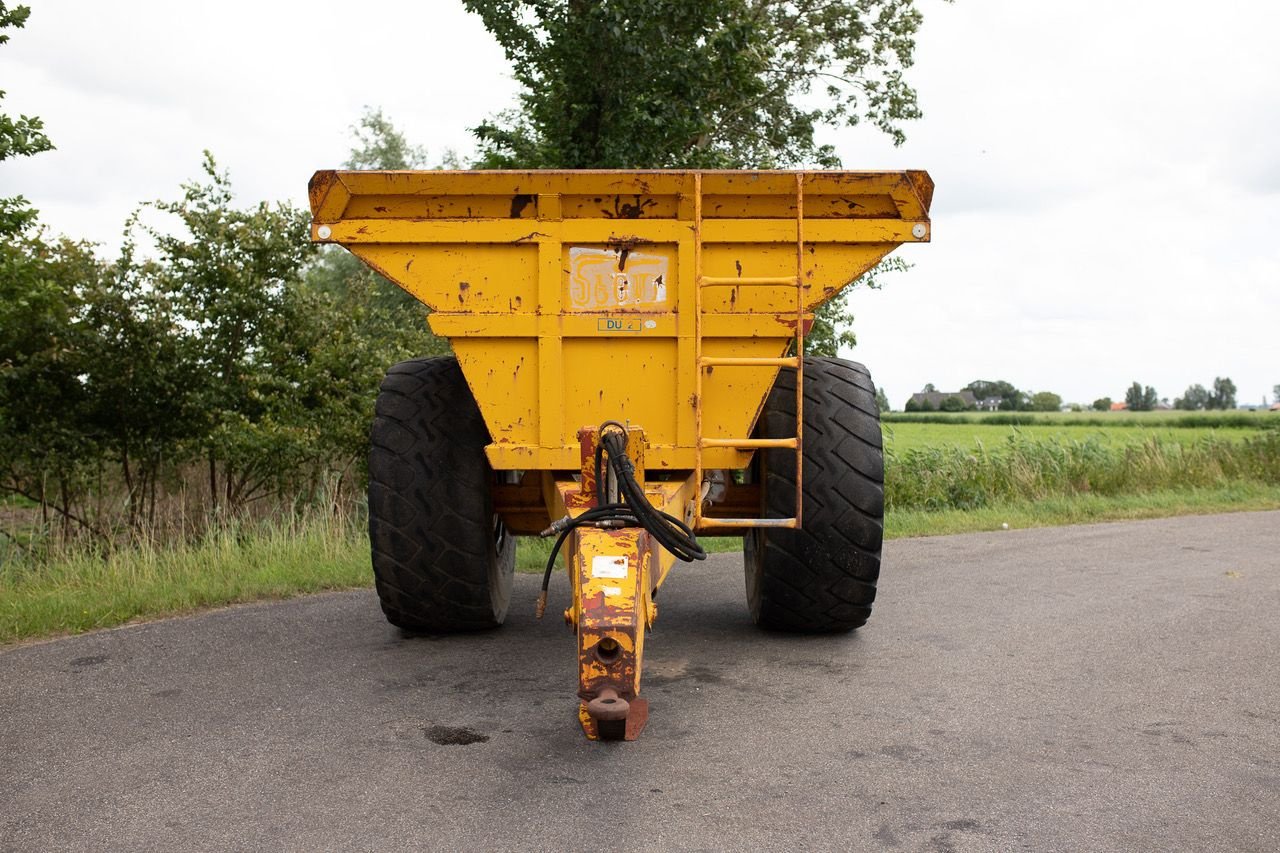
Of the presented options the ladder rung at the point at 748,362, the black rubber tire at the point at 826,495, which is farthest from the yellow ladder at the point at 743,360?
the black rubber tire at the point at 826,495

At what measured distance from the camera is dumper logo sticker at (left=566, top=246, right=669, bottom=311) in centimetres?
533

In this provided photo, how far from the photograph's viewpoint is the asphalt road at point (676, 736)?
3643 millimetres

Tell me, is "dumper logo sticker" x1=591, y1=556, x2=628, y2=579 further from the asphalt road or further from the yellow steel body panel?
the yellow steel body panel

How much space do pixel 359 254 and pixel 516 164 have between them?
12.7 metres

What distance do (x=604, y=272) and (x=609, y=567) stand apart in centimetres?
161

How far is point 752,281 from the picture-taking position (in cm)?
517

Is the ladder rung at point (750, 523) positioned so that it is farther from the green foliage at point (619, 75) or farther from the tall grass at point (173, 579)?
the green foliage at point (619, 75)

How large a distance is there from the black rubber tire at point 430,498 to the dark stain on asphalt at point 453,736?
54.0 inches

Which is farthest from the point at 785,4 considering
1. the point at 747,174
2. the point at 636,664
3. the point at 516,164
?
the point at 636,664

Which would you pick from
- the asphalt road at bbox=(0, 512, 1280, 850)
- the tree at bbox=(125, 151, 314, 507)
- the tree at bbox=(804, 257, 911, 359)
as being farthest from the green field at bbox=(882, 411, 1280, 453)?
the asphalt road at bbox=(0, 512, 1280, 850)

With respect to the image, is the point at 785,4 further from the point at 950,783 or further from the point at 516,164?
the point at 950,783

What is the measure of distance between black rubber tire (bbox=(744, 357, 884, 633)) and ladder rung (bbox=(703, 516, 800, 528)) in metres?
0.34

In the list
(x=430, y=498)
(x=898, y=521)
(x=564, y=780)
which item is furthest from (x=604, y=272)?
(x=898, y=521)

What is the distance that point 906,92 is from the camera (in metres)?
25.7
